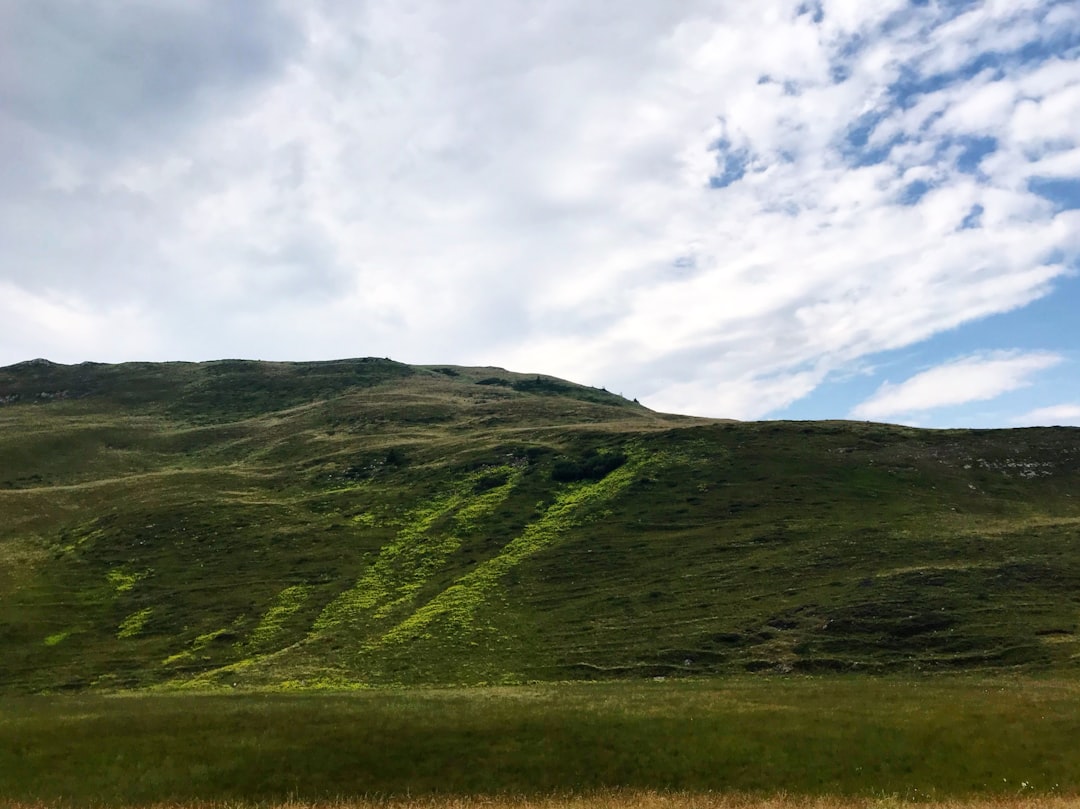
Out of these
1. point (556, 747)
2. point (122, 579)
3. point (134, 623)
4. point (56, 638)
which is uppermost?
point (122, 579)

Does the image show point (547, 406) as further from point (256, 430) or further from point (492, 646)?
point (492, 646)

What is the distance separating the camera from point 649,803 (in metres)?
27.9

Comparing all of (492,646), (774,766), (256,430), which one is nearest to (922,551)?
(492,646)

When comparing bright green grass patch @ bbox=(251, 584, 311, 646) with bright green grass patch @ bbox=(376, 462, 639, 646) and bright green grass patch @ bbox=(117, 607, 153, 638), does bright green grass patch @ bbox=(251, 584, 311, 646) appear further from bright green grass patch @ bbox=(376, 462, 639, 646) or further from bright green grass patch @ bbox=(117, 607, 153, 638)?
bright green grass patch @ bbox=(117, 607, 153, 638)

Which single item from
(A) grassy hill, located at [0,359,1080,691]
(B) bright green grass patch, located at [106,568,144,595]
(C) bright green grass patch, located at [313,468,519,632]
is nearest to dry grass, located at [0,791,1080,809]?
(A) grassy hill, located at [0,359,1080,691]

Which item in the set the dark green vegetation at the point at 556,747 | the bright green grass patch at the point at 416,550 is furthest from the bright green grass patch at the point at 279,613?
the dark green vegetation at the point at 556,747

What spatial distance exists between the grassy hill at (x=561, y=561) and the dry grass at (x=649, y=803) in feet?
88.6

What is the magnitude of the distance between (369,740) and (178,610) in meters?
49.1

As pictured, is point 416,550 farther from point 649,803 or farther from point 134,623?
point 649,803

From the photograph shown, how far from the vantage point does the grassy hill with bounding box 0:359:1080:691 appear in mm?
60406

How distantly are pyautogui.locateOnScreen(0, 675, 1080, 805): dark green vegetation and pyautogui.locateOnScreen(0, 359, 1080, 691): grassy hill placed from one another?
1561 cm

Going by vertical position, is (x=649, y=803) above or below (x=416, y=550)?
below

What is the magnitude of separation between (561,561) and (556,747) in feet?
163

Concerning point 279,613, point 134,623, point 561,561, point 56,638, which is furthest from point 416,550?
point 56,638
